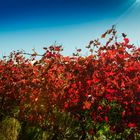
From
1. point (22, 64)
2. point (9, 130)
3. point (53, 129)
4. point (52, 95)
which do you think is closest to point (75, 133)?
point (53, 129)

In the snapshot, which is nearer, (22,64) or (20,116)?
(20,116)

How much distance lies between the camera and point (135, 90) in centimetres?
673

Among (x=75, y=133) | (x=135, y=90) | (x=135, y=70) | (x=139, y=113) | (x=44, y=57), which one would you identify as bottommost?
(x=75, y=133)

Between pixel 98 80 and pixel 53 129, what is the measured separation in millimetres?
2452

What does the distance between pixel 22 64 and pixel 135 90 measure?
24.2 feet

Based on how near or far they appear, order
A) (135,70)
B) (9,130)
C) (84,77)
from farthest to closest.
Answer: (84,77) → (9,130) → (135,70)

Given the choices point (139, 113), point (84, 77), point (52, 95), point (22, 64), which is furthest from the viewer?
point (22, 64)

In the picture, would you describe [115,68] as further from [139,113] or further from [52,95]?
[52,95]

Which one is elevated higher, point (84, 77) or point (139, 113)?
point (84, 77)

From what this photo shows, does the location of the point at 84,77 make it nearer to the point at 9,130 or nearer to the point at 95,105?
the point at 95,105

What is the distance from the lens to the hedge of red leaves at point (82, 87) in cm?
702

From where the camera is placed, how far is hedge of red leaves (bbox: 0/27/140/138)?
7023 millimetres

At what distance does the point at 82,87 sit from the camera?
827cm

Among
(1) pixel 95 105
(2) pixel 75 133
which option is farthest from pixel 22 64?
(1) pixel 95 105
